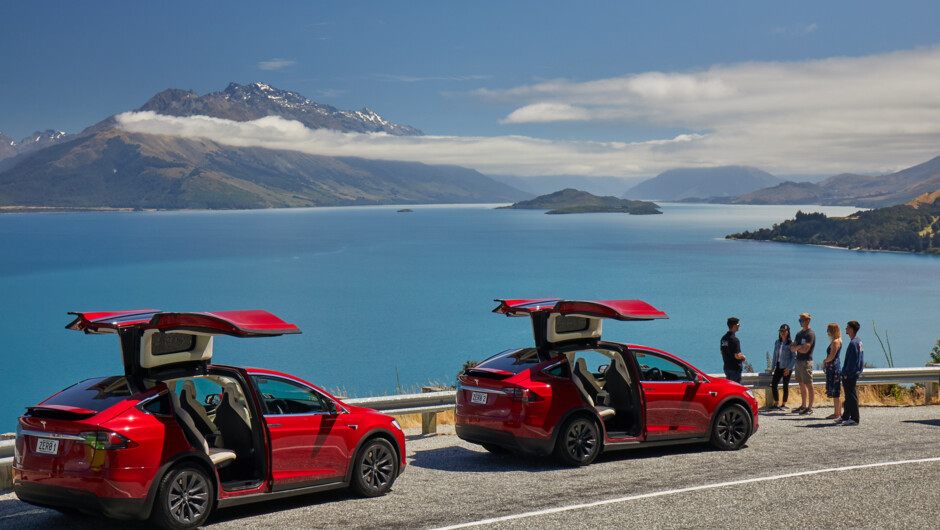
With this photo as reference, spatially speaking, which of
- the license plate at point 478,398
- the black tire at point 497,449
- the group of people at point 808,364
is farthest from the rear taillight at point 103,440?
the group of people at point 808,364

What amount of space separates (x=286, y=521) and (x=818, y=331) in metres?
80.1

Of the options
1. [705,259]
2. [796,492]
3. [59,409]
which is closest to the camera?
[59,409]

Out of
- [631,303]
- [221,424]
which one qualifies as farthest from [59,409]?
[631,303]

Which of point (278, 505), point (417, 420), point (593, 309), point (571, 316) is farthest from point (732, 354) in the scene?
point (278, 505)

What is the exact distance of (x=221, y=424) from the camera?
8.09m

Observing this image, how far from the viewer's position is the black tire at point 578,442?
33.0 feet

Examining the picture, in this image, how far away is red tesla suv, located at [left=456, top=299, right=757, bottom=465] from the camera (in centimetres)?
1000

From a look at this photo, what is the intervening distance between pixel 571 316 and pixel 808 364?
6.77m

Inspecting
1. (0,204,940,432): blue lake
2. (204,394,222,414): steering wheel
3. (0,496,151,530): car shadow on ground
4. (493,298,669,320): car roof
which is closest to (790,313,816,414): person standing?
(493,298,669,320): car roof

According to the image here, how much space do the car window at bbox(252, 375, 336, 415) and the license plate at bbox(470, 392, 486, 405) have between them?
7.19 ft

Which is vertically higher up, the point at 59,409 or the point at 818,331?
the point at 59,409

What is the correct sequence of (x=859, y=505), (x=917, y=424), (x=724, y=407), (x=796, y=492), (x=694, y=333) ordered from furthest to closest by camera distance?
(x=694, y=333) < (x=917, y=424) < (x=724, y=407) < (x=796, y=492) < (x=859, y=505)

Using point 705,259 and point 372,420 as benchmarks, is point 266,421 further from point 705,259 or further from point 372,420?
point 705,259

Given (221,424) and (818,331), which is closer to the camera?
(221,424)
